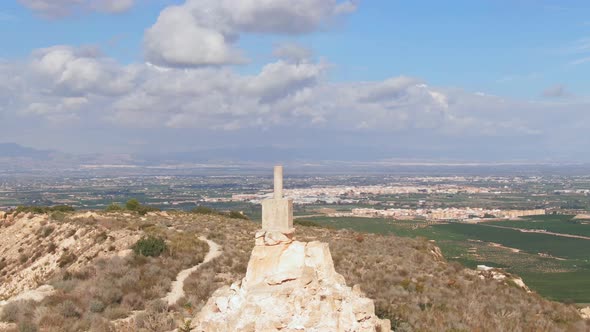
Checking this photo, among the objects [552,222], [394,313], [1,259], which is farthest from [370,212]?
[394,313]

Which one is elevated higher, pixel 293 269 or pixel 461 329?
pixel 293 269

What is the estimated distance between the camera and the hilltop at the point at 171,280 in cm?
1705

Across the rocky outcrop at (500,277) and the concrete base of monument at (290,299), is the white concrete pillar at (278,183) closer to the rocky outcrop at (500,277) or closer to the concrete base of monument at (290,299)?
the concrete base of monument at (290,299)

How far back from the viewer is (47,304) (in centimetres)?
1777

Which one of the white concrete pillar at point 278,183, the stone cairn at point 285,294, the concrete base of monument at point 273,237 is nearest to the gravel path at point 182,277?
the stone cairn at point 285,294

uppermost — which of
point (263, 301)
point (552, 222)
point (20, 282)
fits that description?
point (263, 301)

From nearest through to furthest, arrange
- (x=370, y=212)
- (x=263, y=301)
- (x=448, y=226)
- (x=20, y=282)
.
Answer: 1. (x=263, y=301)
2. (x=20, y=282)
3. (x=448, y=226)
4. (x=370, y=212)

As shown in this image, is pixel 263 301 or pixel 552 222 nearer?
pixel 263 301

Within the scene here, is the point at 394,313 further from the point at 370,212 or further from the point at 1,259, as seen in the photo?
the point at 370,212

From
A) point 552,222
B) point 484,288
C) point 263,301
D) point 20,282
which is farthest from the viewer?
point 552,222

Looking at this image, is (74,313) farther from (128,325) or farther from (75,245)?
(75,245)

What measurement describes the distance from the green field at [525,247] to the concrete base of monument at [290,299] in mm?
30896

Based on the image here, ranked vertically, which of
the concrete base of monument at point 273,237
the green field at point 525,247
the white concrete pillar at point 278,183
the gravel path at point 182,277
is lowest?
the green field at point 525,247

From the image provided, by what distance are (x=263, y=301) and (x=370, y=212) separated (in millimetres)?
113563
